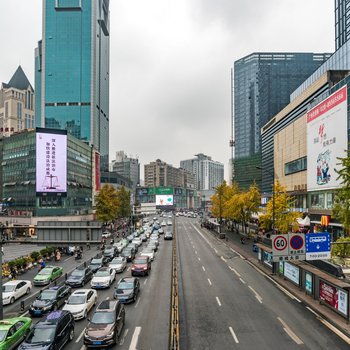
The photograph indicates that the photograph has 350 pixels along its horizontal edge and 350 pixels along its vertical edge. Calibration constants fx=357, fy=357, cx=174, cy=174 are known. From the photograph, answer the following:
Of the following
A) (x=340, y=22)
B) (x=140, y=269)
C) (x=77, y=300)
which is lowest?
(x=140, y=269)

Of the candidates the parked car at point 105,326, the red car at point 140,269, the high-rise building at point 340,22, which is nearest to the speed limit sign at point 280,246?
the parked car at point 105,326

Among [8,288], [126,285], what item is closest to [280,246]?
[126,285]

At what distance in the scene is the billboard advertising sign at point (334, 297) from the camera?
2230 cm

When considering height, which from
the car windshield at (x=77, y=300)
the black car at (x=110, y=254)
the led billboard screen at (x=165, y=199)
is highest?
the led billboard screen at (x=165, y=199)

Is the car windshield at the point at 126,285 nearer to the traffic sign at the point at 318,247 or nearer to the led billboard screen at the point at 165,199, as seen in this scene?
Answer: the traffic sign at the point at 318,247

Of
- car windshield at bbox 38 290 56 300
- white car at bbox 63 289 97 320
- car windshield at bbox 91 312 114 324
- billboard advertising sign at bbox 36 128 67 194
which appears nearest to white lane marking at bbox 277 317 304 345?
car windshield at bbox 91 312 114 324

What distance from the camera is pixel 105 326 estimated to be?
19125 millimetres

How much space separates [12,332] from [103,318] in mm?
4818

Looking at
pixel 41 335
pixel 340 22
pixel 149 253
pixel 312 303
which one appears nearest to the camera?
Result: pixel 41 335

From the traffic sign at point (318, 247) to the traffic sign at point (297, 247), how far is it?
4.21ft

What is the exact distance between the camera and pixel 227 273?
128 ft

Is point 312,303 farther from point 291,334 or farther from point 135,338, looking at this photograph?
point 135,338

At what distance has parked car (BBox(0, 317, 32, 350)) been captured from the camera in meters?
18.3

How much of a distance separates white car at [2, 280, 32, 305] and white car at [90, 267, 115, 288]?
6041mm
